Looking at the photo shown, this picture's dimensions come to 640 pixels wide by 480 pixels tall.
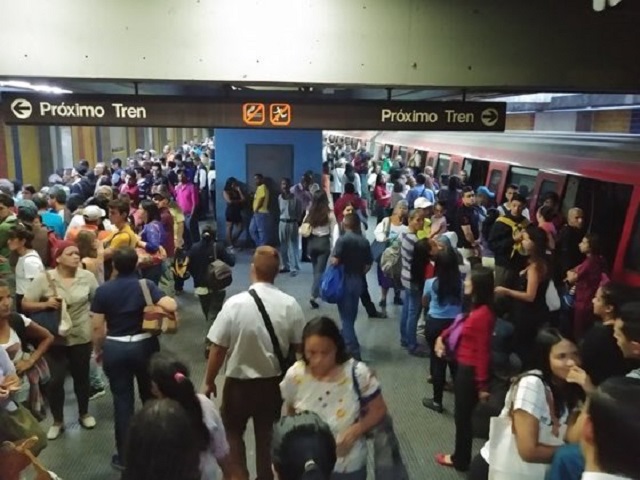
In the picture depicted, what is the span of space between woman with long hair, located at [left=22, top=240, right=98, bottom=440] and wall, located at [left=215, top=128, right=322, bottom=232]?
297 inches

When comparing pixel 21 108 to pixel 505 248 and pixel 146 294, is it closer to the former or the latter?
pixel 146 294

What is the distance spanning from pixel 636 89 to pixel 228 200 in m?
7.17

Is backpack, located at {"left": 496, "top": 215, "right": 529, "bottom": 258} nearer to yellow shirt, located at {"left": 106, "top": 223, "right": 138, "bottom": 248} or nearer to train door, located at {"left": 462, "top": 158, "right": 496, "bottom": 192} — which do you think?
yellow shirt, located at {"left": 106, "top": 223, "right": 138, "bottom": 248}

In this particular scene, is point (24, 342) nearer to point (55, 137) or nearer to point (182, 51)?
point (182, 51)

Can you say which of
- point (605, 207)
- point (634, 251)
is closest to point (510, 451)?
point (634, 251)

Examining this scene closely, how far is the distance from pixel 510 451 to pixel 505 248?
11.9 ft

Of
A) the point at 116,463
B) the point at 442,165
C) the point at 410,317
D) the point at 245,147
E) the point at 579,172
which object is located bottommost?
the point at 116,463

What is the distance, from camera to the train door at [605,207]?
6723 mm

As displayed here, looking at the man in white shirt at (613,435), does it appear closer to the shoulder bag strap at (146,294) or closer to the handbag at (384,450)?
the handbag at (384,450)

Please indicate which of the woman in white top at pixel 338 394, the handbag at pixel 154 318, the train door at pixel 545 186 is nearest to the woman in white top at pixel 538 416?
the woman in white top at pixel 338 394

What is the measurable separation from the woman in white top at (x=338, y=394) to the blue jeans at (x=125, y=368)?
1.57m

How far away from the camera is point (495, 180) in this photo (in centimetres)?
1090

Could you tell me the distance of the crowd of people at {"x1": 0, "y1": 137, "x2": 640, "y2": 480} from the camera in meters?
2.35

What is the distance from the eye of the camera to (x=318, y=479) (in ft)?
5.56
